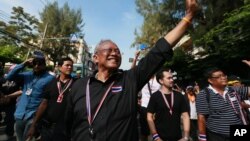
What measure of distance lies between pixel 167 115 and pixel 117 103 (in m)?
2.28

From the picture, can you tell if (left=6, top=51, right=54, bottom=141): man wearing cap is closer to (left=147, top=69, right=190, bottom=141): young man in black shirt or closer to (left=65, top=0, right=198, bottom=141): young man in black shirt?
(left=147, top=69, right=190, bottom=141): young man in black shirt

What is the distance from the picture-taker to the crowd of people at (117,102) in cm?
262

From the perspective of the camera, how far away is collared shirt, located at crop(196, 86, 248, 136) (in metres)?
4.27

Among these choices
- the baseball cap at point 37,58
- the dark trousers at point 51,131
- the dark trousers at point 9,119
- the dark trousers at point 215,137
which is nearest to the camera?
the dark trousers at point 215,137

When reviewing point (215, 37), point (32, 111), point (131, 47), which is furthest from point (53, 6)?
point (32, 111)

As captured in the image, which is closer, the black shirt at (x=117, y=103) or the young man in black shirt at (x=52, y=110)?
the black shirt at (x=117, y=103)

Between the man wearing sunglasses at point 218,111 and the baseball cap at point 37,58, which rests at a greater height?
the baseball cap at point 37,58

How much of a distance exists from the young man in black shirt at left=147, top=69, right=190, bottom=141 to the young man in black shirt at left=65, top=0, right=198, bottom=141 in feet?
6.80

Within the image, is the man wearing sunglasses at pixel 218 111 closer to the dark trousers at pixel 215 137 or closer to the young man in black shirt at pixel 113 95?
the dark trousers at pixel 215 137

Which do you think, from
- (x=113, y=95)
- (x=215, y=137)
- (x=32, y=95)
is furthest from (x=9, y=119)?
(x=113, y=95)

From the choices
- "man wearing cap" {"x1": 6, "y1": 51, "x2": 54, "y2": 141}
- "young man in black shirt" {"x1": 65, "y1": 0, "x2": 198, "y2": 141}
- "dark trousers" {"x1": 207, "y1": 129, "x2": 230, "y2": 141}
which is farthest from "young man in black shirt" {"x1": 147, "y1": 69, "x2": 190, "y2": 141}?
"young man in black shirt" {"x1": 65, "y1": 0, "x2": 198, "y2": 141}

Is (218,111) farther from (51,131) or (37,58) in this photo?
(37,58)

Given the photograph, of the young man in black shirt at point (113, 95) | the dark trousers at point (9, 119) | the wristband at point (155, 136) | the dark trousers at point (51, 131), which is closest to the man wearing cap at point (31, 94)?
the dark trousers at point (51, 131)

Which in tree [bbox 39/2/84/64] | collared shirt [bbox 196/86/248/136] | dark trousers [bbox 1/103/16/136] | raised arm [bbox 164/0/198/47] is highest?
tree [bbox 39/2/84/64]
